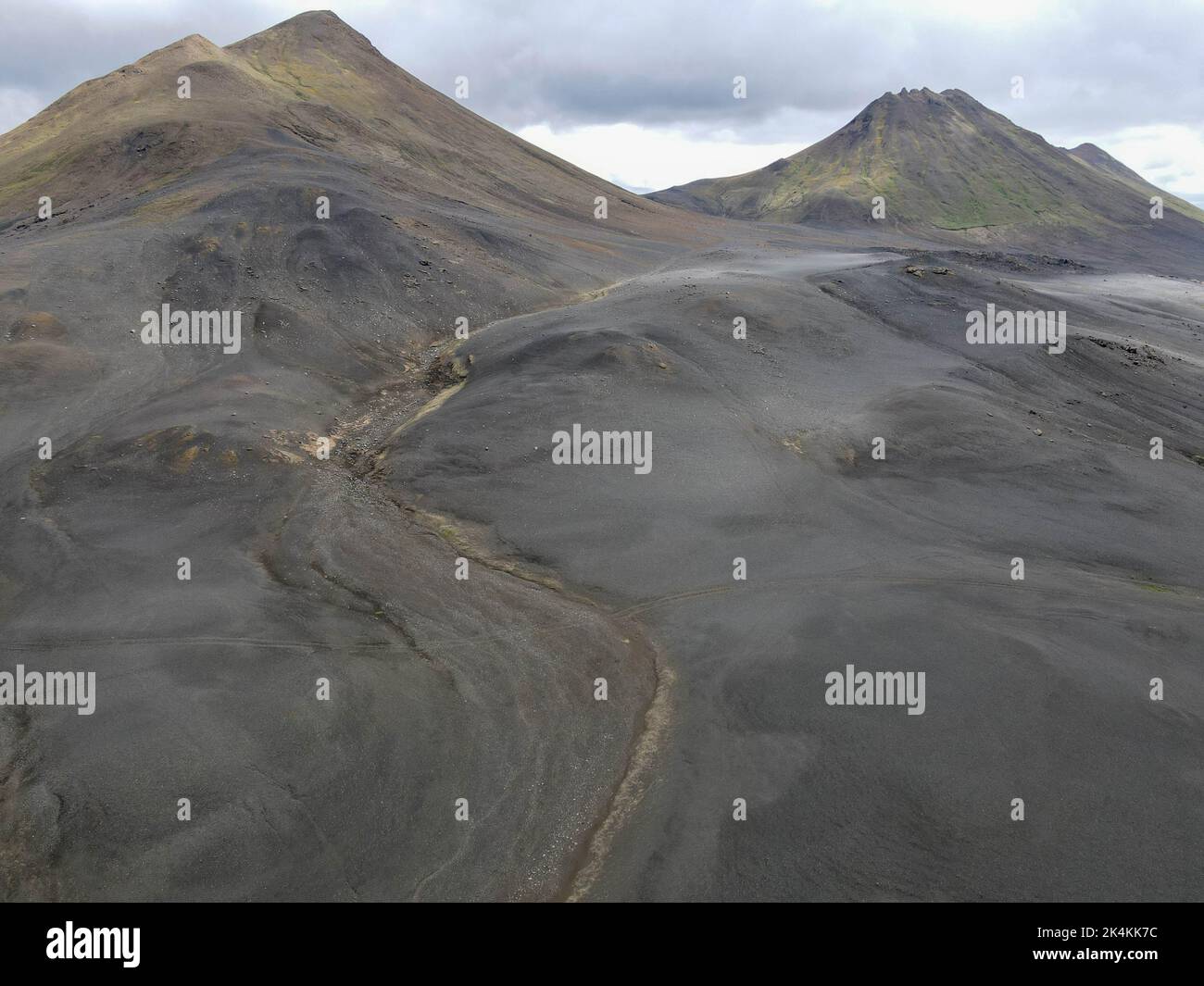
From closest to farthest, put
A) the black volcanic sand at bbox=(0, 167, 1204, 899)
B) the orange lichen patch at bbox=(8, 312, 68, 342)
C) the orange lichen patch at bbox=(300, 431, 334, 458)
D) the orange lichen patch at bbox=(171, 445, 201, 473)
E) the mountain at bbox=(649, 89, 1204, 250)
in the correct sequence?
the black volcanic sand at bbox=(0, 167, 1204, 899) < the orange lichen patch at bbox=(171, 445, 201, 473) < the orange lichen patch at bbox=(300, 431, 334, 458) < the orange lichen patch at bbox=(8, 312, 68, 342) < the mountain at bbox=(649, 89, 1204, 250)

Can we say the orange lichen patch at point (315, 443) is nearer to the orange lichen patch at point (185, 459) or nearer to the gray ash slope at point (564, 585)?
the gray ash slope at point (564, 585)

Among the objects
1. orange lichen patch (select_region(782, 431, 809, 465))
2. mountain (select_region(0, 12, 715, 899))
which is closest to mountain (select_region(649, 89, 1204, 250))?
mountain (select_region(0, 12, 715, 899))

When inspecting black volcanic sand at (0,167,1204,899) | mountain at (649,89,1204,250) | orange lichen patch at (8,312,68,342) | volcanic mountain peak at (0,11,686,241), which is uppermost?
mountain at (649,89,1204,250)

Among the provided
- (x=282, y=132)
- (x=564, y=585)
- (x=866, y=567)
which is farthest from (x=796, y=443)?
(x=282, y=132)

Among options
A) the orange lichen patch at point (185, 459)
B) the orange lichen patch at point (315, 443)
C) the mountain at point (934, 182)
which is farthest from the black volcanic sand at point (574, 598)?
the mountain at point (934, 182)

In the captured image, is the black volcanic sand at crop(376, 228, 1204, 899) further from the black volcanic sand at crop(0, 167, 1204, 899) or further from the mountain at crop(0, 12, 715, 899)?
the mountain at crop(0, 12, 715, 899)

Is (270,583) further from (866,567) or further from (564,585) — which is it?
(866,567)
